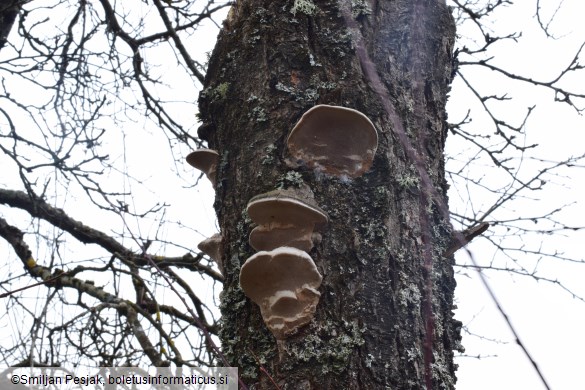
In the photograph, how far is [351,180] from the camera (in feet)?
6.15

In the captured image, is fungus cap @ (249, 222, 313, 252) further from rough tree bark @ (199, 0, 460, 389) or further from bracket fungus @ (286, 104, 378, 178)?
bracket fungus @ (286, 104, 378, 178)

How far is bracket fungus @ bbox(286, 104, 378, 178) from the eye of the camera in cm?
186

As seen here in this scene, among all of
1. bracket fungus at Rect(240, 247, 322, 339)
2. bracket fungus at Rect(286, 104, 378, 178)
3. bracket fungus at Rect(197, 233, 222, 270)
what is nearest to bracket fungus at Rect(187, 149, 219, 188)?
bracket fungus at Rect(197, 233, 222, 270)

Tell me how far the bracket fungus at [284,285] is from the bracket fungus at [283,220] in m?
0.09

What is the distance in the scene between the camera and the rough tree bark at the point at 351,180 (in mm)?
1632

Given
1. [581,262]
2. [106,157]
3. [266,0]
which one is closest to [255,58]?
[266,0]

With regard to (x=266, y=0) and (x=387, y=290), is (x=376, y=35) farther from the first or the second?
(x=387, y=290)

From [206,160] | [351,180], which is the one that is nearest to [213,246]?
[206,160]

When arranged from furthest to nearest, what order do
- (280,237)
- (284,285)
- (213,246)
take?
(213,246) < (280,237) < (284,285)

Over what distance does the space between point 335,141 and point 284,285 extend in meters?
0.49

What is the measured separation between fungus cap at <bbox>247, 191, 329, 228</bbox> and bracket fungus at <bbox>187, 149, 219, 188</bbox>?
1.44 ft

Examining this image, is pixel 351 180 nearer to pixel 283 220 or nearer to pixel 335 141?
pixel 335 141

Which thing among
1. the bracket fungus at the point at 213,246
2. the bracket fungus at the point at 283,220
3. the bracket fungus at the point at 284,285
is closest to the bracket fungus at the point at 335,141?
the bracket fungus at the point at 283,220

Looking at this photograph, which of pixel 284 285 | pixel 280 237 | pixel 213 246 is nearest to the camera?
pixel 284 285
